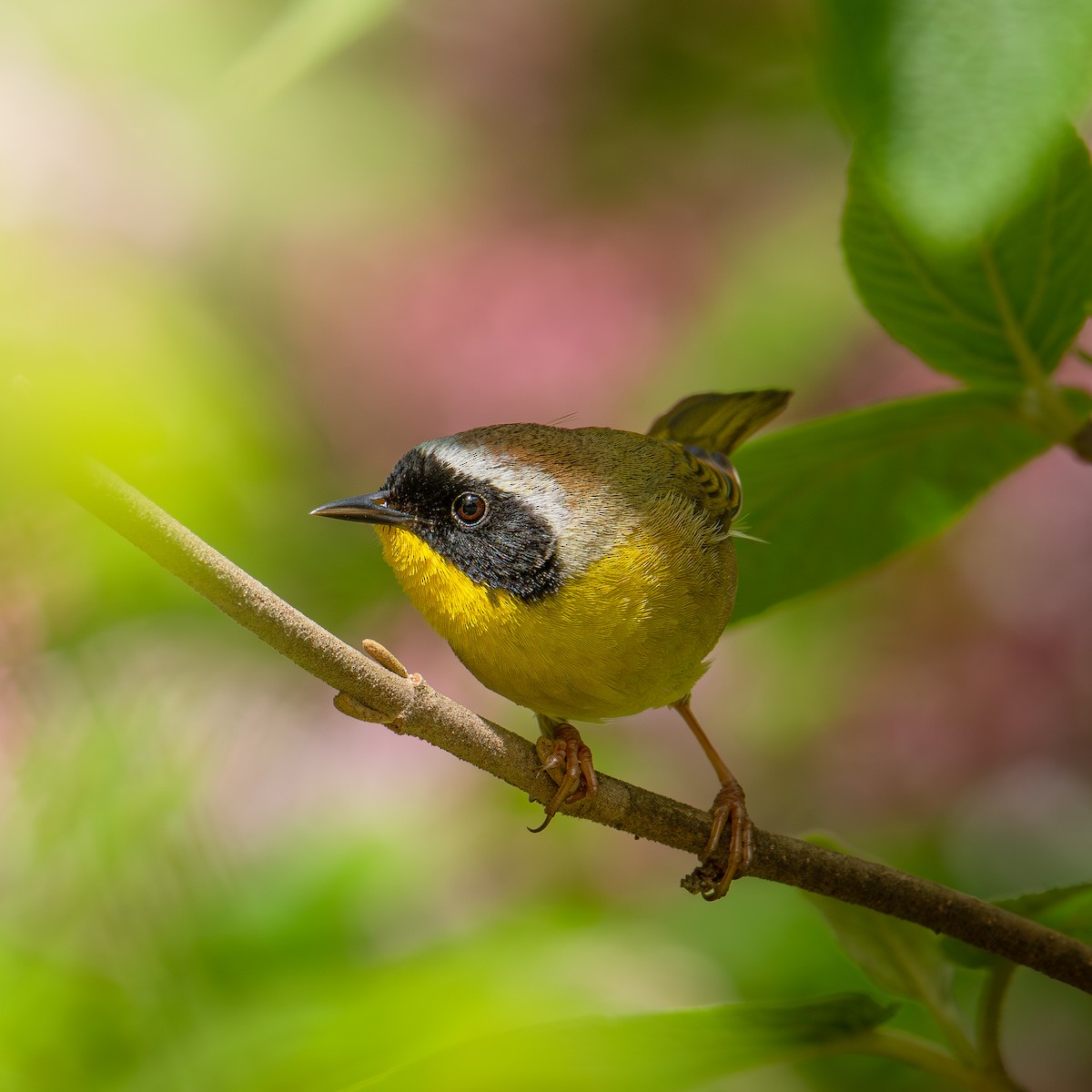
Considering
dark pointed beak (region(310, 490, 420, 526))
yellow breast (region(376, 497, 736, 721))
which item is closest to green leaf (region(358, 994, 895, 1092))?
yellow breast (region(376, 497, 736, 721))

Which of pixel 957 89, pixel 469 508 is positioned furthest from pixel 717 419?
pixel 957 89

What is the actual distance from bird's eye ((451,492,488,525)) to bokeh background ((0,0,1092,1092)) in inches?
11.8

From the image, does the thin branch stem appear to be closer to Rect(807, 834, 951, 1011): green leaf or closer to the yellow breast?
Rect(807, 834, 951, 1011): green leaf

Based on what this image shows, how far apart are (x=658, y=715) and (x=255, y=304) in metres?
1.90

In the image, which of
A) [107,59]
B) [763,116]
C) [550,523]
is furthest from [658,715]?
[107,59]

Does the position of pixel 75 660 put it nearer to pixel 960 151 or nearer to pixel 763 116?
pixel 960 151

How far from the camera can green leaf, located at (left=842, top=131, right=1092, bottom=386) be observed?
1432mm

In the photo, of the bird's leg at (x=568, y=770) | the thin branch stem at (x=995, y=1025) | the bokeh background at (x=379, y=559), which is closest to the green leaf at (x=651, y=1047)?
the bokeh background at (x=379, y=559)

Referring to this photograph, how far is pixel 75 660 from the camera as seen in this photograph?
A: 1046 mm

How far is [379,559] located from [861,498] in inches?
52.7

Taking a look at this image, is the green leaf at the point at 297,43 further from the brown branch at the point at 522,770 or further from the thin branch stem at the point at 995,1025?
the thin branch stem at the point at 995,1025

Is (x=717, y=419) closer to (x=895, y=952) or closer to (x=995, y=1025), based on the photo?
(x=895, y=952)

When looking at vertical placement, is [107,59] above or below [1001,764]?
above

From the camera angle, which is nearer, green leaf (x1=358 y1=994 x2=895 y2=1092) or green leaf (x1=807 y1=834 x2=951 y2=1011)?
green leaf (x1=358 y1=994 x2=895 y2=1092)
